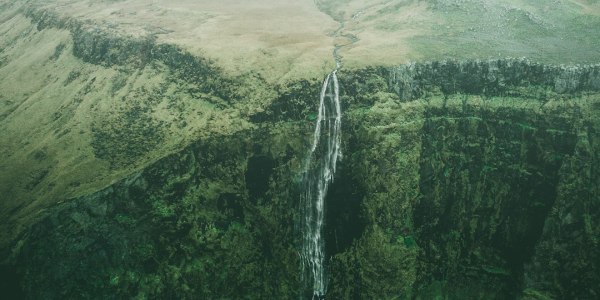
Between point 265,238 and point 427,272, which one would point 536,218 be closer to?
point 427,272

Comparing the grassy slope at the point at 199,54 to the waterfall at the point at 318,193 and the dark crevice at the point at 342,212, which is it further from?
the dark crevice at the point at 342,212

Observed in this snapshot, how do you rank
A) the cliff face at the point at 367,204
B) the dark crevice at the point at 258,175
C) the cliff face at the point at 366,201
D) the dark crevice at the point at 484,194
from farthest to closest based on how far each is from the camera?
the dark crevice at the point at 258,175
the cliff face at the point at 367,204
the dark crevice at the point at 484,194
the cliff face at the point at 366,201

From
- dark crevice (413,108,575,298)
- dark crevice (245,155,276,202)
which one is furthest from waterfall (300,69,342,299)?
dark crevice (413,108,575,298)

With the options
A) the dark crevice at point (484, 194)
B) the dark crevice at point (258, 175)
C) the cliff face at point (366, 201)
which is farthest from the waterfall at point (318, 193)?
the dark crevice at point (484, 194)

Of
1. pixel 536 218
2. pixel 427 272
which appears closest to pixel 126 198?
pixel 427 272

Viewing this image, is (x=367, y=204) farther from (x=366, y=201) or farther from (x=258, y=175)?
(x=258, y=175)
